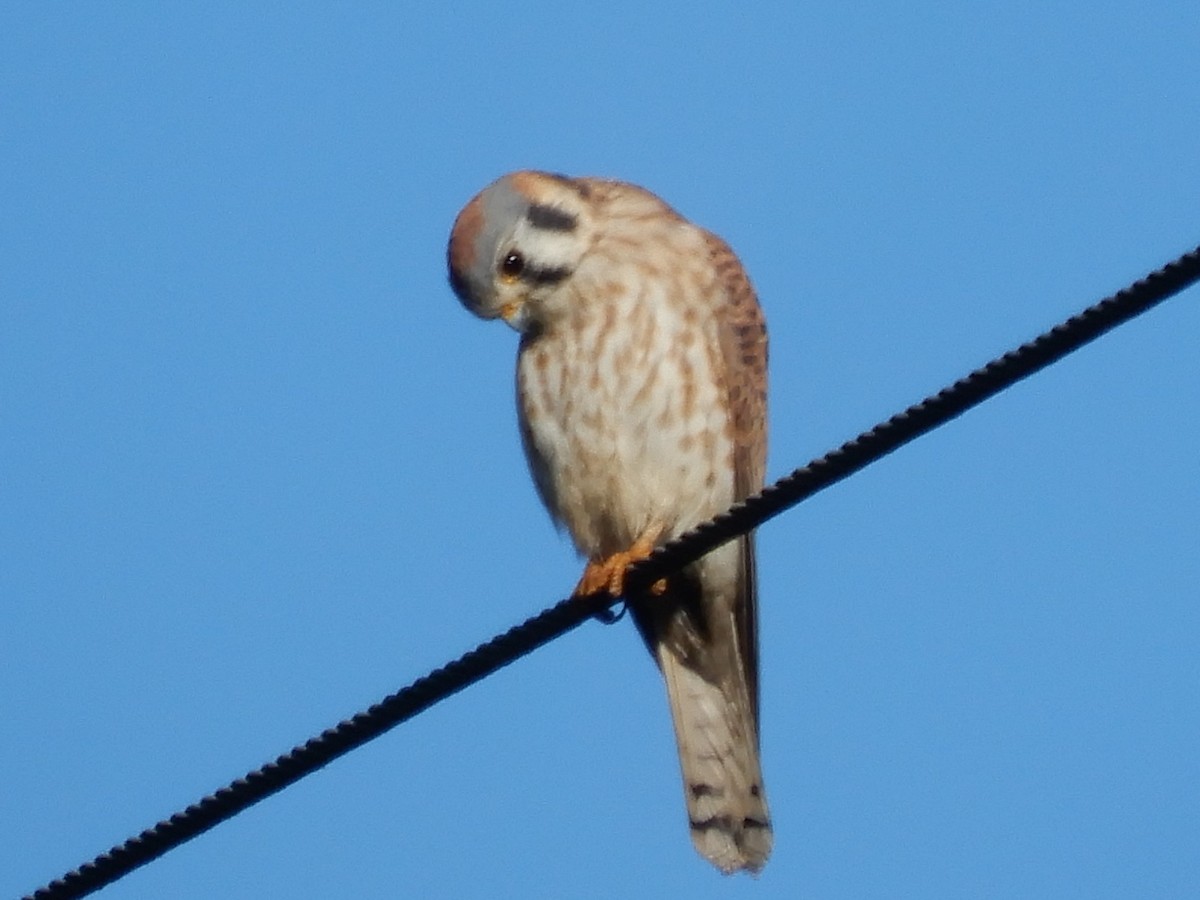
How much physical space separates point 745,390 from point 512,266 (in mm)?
716

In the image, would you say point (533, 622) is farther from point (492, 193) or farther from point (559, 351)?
point (492, 193)

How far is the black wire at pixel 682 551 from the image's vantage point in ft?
10.6

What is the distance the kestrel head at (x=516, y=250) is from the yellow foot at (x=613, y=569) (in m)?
0.67

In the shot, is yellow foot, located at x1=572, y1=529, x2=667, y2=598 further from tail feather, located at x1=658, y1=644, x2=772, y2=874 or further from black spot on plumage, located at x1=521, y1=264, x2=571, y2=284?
black spot on plumage, located at x1=521, y1=264, x2=571, y2=284

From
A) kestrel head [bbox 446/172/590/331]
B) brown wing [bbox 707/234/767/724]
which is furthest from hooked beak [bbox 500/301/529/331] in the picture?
brown wing [bbox 707/234/767/724]

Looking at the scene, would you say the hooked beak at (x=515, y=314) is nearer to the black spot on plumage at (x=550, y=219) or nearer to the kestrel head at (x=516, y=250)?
the kestrel head at (x=516, y=250)

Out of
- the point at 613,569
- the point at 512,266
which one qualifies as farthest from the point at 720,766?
the point at 512,266

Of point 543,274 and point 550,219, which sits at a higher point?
point 550,219

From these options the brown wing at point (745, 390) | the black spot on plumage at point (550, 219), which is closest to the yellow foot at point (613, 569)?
the brown wing at point (745, 390)

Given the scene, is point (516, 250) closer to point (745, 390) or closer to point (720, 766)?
point (745, 390)

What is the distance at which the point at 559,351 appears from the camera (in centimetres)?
573

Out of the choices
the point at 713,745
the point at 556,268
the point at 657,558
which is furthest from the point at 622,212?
the point at 657,558

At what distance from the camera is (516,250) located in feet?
19.3

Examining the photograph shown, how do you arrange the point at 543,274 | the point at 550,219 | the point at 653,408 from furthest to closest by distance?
the point at 550,219
the point at 543,274
the point at 653,408
